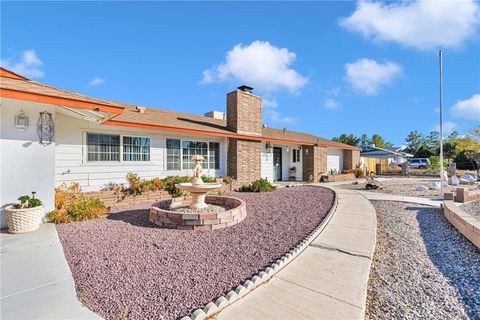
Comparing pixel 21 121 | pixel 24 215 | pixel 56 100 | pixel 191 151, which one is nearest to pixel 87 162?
pixel 21 121

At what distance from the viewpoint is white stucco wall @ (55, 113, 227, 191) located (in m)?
7.18

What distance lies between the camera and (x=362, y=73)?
39.4ft

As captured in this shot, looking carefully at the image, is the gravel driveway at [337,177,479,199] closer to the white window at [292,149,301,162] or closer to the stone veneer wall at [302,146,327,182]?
the stone veneer wall at [302,146,327,182]

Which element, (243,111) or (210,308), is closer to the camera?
(210,308)

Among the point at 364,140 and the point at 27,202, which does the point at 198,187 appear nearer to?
the point at 27,202

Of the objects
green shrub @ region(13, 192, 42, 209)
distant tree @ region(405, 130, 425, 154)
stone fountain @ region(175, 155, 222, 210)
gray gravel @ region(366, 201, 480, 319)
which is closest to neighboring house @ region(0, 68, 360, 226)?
green shrub @ region(13, 192, 42, 209)

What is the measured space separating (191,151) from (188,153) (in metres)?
0.18

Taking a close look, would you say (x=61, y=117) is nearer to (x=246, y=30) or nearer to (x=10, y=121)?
(x=10, y=121)

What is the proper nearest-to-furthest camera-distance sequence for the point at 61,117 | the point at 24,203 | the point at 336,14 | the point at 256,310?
the point at 256,310 → the point at 24,203 → the point at 61,117 → the point at 336,14

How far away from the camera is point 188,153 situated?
34.1 feet

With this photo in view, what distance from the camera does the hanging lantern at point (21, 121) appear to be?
525cm

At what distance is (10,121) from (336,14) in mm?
11072

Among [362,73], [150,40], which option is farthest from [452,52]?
[150,40]

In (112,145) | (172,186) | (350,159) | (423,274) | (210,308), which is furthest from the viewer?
(350,159)
